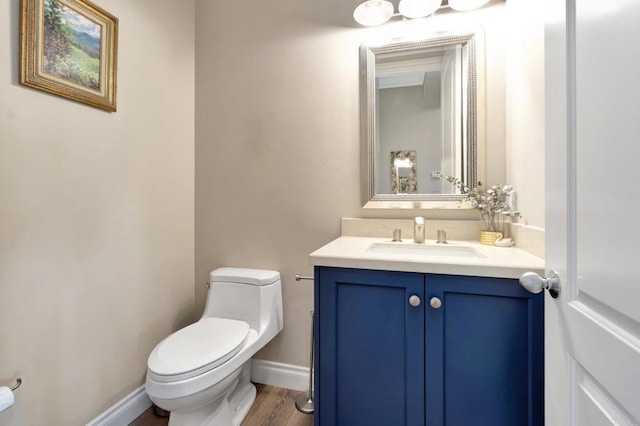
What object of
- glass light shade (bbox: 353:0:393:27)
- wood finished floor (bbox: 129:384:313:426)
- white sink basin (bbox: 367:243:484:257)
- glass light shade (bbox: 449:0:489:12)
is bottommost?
wood finished floor (bbox: 129:384:313:426)

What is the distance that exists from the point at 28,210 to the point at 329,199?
1277mm

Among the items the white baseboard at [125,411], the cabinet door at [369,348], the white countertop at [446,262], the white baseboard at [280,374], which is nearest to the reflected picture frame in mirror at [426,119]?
the white countertop at [446,262]

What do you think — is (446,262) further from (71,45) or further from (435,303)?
(71,45)

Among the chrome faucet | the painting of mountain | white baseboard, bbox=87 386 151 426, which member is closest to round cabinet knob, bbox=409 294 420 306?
the chrome faucet

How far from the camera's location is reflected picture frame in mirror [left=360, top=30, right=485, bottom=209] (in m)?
1.49

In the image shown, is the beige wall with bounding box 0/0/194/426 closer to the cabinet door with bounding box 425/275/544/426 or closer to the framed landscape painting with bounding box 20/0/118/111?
the framed landscape painting with bounding box 20/0/118/111

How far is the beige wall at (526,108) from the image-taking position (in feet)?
3.63

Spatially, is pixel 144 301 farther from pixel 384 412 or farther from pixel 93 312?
pixel 384 412

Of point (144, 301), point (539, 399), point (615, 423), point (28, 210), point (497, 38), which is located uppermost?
point (497, 38)

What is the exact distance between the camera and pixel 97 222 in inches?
54.0

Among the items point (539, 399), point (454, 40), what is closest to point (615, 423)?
point (539, 399)

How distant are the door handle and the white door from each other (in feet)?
0.07

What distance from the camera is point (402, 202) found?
1.61 meters

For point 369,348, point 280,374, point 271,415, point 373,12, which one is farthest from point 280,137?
point 271,415
